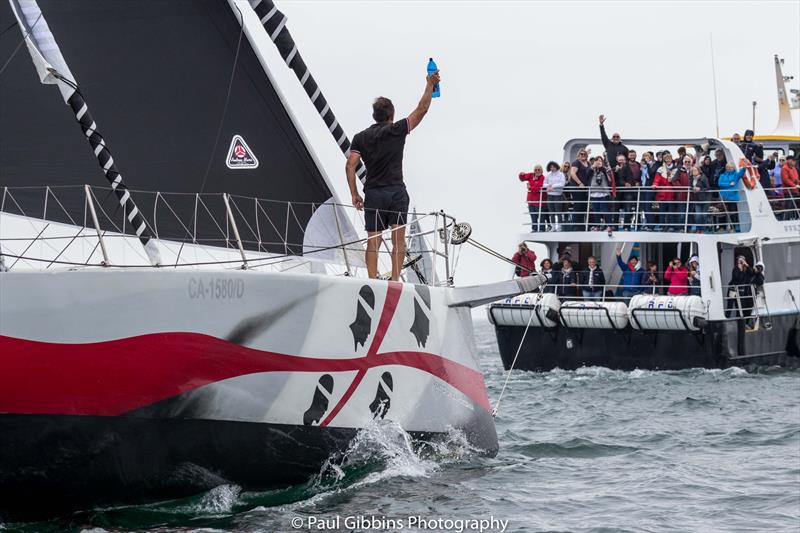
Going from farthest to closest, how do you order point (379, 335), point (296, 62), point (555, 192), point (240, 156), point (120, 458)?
1. point (555, 192)
2. point (296, 62)
3. point (240, 156)
4. point (379, 335)
5. point (120, 458)

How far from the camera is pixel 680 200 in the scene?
856 inches

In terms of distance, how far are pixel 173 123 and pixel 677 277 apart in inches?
521

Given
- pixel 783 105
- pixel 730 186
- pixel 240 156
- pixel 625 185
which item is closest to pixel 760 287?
pixel 730 186

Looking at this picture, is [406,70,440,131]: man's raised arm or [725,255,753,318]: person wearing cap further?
[725,255,753,318]: person wearing cap

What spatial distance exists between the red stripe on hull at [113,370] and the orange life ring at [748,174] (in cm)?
1605

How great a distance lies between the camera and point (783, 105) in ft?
103

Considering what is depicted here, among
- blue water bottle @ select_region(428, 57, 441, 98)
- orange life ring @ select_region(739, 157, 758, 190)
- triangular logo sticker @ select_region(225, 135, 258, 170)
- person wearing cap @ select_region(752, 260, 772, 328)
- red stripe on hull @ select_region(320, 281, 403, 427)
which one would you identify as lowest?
person wearing cap @ select_region(752, 260, 772, 328)

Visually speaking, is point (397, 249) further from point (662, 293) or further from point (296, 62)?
point (662, 293)

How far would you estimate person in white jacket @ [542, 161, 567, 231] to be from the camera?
21.8 m

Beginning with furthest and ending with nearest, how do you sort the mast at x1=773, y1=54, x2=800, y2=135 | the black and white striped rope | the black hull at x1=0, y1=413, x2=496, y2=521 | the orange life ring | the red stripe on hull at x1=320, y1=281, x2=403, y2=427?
the mast at x1=773, y1=54, x2=800, y2=135
the orange life ring
the black and white striped rope
the red stripe on hull at x1=320, y1=281, x2=403, y2=427
the black hull at x1=0, y1=413, x2=496, y2=521

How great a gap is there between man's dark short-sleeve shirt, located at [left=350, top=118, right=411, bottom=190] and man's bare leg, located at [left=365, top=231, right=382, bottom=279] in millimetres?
372

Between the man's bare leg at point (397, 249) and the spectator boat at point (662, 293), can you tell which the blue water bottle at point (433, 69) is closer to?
the man's bare leg at point (397, 249)

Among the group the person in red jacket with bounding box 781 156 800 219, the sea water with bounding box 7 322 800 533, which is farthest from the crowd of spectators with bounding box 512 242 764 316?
the sea water with bounding box 7 322 800 533

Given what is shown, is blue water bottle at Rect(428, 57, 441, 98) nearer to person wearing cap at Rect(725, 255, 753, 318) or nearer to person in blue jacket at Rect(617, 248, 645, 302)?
person in blue jacket at Rect(617, 248, 645, 302)
